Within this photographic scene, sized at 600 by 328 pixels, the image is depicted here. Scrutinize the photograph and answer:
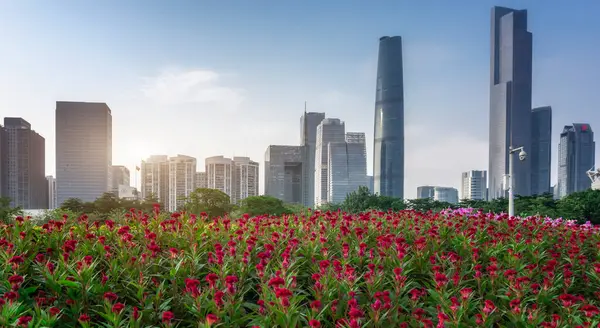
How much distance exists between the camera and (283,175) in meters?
109

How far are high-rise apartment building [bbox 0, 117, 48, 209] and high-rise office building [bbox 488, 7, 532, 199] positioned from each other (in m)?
121

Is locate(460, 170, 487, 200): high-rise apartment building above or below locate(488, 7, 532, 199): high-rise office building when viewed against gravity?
below

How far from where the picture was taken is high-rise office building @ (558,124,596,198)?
122750 millimetres

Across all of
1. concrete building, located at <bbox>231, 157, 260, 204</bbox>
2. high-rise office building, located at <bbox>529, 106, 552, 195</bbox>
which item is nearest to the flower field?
concrete building, located at <bbox>231, 157, 260, 204</bbox>

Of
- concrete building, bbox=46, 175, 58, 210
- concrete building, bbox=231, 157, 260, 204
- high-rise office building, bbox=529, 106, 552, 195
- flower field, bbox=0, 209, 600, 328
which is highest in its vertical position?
high-rise office building, bbox=529, 106, 552, 195

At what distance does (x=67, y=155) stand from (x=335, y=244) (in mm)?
110054

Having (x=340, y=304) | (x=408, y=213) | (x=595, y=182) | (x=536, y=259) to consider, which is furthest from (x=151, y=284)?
(x=595, y=182)

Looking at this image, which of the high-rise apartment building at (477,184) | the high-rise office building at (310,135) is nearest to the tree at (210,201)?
the high-rise office building at (310,135)

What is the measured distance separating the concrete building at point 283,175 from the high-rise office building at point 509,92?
59.4 metres

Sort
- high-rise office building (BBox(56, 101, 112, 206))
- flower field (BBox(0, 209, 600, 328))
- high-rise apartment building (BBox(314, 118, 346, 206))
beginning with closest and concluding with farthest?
1. flower field (BBox(0, 209, 600, 328))
2. high-rise office building (BBox(56, 101, 112, 206))
3. high-rise apartment building (BBox(314, 118, 346, 206))

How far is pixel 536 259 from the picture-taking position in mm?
A: 4457

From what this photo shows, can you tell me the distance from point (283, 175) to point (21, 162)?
62.0 metres

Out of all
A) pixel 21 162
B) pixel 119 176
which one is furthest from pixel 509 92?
pixel 21 162

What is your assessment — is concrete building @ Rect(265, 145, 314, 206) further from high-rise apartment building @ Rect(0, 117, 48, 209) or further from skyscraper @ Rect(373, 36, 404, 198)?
high-rise apartment building @ Rect(0, 117, 48, 209)
